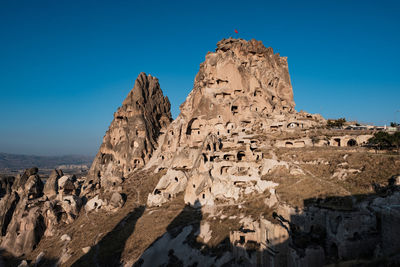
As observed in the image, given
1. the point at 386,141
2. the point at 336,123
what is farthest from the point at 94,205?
the point at 336,123

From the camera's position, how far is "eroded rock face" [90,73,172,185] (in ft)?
198

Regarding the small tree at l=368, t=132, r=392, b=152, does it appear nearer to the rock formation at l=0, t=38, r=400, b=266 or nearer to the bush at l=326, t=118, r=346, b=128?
the rock formation at l=0, t=38, r=400, b=266

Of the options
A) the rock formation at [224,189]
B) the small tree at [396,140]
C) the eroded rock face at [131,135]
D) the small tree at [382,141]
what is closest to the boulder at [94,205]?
the rock formation at [224,189]

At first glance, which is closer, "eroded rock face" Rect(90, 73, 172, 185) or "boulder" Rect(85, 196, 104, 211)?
"boulder" Rect(85, 196, 104, 211)

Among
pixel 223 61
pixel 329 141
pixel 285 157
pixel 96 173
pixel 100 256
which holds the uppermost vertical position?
pixel 223 61

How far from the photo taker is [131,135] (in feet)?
205

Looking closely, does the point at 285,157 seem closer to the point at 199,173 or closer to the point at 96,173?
the point at 199,173

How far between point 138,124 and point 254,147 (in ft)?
108

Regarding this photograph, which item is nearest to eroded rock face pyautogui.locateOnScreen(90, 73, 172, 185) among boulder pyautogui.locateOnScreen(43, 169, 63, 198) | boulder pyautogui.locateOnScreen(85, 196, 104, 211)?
boulder pyautogui.locateOnScreen(43, 169, 63, 198)

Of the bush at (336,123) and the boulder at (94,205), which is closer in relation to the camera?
the boulder at (94,205)

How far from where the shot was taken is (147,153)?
6150 centimetres

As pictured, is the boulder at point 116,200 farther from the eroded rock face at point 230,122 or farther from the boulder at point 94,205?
the eroded rock face at point 230,122

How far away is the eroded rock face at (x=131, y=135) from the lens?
198ft

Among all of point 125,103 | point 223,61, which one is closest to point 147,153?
point 125,103
